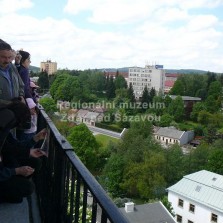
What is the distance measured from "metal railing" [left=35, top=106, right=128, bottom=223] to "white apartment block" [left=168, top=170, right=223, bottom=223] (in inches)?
732

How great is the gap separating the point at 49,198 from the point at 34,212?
38 centimetres

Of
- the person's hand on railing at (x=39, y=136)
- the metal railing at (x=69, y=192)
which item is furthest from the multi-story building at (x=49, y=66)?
the metal railing at (x=69, y=192)

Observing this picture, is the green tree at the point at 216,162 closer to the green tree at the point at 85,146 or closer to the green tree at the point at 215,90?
the green tree at the point at 85,146

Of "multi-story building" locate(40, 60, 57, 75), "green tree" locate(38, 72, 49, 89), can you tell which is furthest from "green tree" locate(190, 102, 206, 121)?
"multi-story building" locate(40, 60, 57, 75)

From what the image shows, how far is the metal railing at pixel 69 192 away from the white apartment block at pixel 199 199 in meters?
18.6

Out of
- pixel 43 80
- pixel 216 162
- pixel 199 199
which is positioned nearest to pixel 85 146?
pixel 216 162

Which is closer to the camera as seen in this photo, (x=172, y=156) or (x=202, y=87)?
(x=172, y=156)

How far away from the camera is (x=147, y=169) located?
90.4 ft

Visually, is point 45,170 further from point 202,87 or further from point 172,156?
point 202,87

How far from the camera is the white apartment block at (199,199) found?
20312 mm

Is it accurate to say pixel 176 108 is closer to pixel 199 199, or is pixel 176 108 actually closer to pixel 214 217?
pixel 199 199

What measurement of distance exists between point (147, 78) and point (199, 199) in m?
66.5

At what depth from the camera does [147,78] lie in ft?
282

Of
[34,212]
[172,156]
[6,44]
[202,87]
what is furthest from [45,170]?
[202,87]
